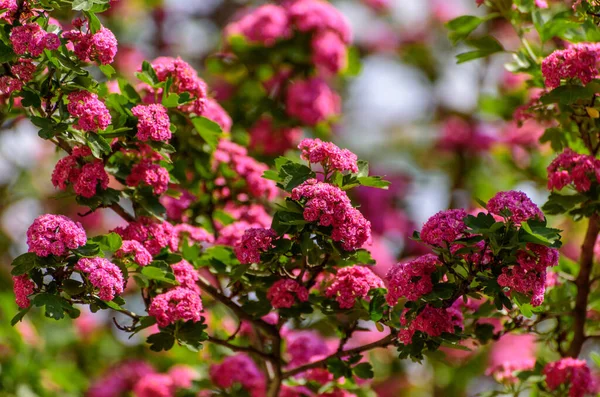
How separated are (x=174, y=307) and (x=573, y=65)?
1.53 metres

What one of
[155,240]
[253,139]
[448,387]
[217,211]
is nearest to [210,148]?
[217,211]

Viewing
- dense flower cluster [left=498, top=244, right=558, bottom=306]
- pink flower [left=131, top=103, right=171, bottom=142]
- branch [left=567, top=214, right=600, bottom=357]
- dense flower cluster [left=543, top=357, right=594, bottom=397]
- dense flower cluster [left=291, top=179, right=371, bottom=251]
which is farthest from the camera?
branch [left=567, top=214, right=600, bottom=357]

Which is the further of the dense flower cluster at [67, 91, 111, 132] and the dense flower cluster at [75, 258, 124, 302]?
the dense flower cluster at [67, 91, 111, 132]

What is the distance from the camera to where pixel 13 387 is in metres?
4.69

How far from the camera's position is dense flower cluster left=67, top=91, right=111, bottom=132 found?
111 inches

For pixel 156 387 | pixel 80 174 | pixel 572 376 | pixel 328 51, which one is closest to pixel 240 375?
pixel 156 387

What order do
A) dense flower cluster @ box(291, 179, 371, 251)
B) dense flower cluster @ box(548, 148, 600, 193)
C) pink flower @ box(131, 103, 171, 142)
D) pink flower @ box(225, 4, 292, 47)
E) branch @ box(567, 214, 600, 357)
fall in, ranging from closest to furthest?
dense flower cluster @ box(291, 179, 371, 251) < pink flower @ box(131, 103, 171, 142) < dense flower cluster @ box(548, 148, 600, 193) < branch @ box(567, 214, 600, 357) < pink flower @ box(225, 4, 292, 47)

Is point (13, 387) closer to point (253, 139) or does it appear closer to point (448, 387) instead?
point (253, 139)

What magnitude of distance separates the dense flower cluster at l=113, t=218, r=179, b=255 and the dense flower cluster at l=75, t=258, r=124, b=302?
347 millimetres

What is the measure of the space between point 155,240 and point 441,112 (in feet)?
15.5

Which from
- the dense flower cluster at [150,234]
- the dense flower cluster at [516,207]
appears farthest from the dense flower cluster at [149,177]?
the dense flower cluster at [516,207]

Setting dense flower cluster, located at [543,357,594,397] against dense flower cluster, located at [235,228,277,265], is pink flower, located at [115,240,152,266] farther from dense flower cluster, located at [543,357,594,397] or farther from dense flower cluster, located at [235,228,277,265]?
dense flower cluster, located at [543,357,594,397]

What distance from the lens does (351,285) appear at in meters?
3.02

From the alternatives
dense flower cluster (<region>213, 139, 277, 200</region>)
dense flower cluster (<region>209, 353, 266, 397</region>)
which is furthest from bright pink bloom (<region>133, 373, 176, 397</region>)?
dense flower cluster (<region>213, 139, 277, 200</region>)
